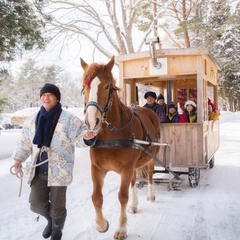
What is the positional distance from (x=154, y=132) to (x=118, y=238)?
7.20ft

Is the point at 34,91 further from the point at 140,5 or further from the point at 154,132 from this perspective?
the point at 154,132

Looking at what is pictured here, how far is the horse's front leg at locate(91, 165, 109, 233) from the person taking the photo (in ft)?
10.7

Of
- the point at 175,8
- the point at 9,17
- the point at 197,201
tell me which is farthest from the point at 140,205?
the point at 175,8

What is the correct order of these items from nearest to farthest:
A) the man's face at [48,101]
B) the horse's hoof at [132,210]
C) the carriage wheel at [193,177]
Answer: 1. the man's face at [48,101]
2. the horse's hoof at [132,210]
3. the carriage wheel at [193,177]

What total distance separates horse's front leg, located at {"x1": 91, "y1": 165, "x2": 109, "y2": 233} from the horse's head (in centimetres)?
80

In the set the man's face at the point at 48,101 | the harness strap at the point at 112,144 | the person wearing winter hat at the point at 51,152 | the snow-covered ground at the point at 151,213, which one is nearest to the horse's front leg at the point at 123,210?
the snow-covered ground at the point at 151,213

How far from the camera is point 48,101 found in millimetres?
2930

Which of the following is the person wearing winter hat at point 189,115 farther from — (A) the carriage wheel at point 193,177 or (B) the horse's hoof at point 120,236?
(B) the horse's hoof at point 120,236

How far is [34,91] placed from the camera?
46250mm

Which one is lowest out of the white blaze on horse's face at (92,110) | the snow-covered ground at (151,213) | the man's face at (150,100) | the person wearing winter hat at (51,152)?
the snow-covered ground at (151,213)

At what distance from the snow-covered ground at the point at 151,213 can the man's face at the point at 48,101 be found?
1.54 metres

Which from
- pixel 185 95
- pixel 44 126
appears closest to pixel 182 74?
pixel 185 95

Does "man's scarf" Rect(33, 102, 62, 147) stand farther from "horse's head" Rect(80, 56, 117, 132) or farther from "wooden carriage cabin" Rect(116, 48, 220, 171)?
"wooden carriage cabin" Rect(116, 48, 220, 171)

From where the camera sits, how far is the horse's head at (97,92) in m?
2.70
